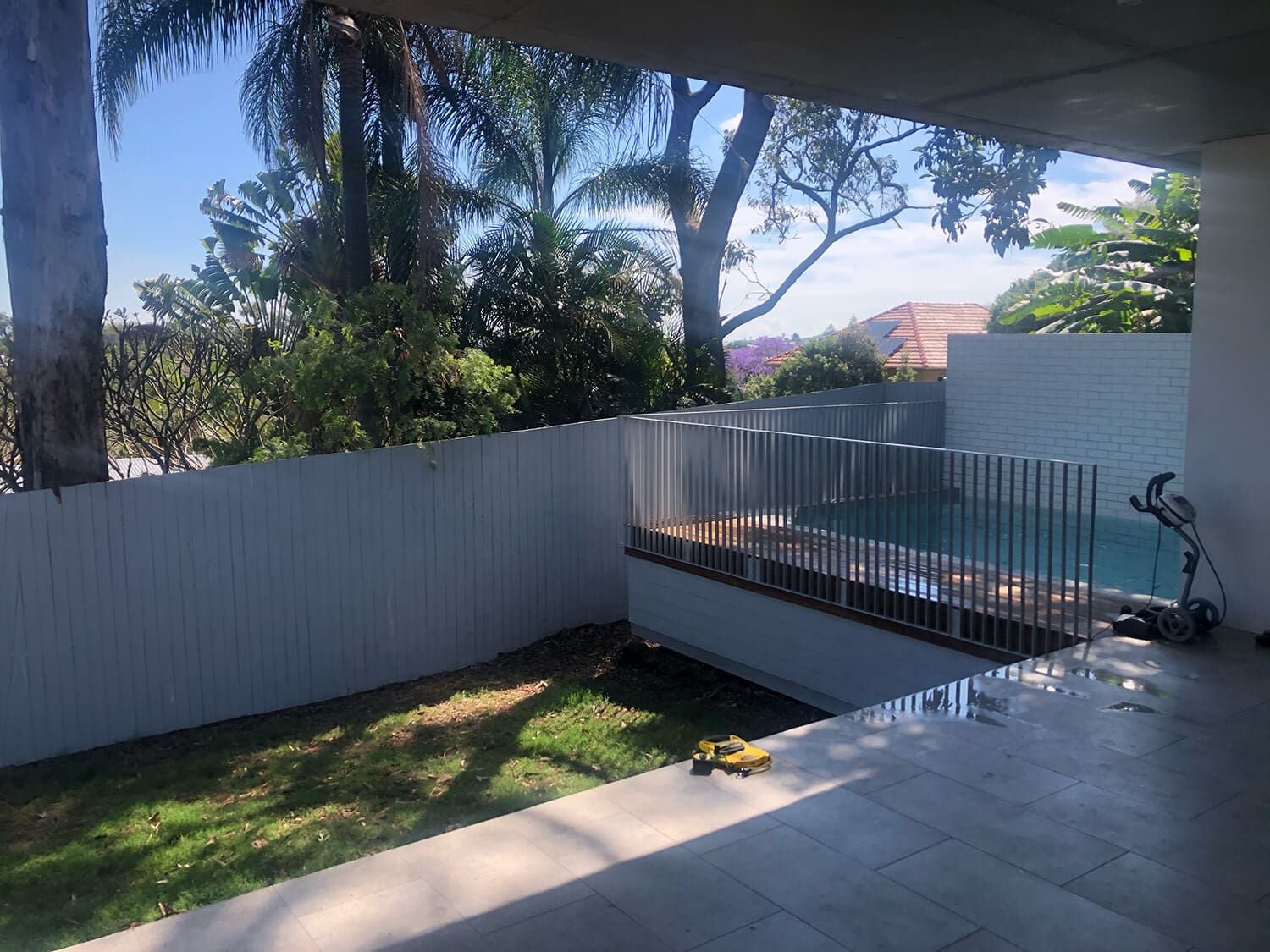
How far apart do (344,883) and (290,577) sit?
4691 mm

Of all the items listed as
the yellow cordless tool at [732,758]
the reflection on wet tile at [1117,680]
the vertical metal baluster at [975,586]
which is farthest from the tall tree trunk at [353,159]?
the reflection on wet tile at [1117,680]

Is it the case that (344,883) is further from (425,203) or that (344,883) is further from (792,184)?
(792,184)

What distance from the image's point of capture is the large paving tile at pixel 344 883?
3.48 m

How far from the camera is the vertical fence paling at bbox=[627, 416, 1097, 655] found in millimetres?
6285

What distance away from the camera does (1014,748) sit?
4684 mm

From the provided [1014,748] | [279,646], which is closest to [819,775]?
[1014,748]

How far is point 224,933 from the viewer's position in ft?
10.8

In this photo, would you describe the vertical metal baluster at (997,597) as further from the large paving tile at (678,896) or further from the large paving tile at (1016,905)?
the large paving tile at (678,896)

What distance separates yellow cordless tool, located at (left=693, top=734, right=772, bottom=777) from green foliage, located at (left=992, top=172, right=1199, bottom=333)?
13035 mm

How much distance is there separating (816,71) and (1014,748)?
3346 millimetres

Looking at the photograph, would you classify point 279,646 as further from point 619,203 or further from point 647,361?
point 619,203

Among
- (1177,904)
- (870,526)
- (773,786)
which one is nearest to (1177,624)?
(870,526)

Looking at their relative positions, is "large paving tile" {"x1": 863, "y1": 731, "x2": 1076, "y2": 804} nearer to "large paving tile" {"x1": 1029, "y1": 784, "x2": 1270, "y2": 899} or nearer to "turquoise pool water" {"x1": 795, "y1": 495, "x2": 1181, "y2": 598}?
"large paving tile" {"x1": 1029, "y1": 784, "x2": 1270, "y2": 899}

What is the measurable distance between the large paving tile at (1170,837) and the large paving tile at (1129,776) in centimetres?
8
